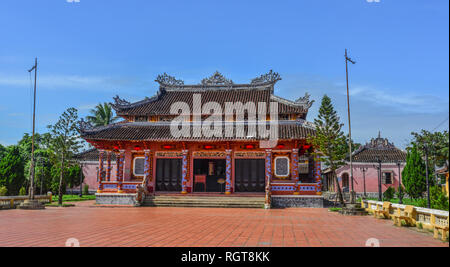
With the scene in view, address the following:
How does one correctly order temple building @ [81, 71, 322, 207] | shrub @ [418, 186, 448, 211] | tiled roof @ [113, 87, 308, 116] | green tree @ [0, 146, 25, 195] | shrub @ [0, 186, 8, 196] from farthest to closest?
green tree @ [0, 146, 25, 195]
shrub @ [0, 186, 8, 196]
tiled roof @ [113, 87, 308, 116]
temple building @ [81, 71, 322, 207]
shrub @ [418, 186, 448, 211]

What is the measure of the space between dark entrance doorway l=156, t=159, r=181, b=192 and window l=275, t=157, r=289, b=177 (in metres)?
6.33

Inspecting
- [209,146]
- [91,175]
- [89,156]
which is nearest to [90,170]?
[91,175]

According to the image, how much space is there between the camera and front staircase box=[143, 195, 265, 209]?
1844 centimetres

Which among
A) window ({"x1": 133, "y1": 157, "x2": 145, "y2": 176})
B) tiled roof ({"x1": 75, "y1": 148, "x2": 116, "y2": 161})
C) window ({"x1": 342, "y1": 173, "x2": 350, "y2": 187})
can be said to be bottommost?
window ({"x1": 342, "y1": 173, "x2": 350, "y2": 187})

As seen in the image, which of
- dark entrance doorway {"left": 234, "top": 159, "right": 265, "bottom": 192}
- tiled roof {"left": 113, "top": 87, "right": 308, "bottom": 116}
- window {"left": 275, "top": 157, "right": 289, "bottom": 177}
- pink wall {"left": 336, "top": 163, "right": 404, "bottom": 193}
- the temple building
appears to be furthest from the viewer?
pink wall {"left": 336, "top": 163, "right": 404, "bottom": 193}

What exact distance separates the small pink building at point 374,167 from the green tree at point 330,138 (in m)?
18.4

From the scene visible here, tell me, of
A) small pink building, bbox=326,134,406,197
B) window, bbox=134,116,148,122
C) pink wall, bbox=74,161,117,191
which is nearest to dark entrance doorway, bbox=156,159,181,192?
window, bbox=134,116,148,122

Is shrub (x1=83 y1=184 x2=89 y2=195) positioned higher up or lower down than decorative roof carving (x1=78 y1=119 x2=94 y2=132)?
lower down

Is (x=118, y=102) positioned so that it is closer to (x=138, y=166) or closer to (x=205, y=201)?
(x=138, y=166)

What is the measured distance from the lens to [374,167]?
34531 mm

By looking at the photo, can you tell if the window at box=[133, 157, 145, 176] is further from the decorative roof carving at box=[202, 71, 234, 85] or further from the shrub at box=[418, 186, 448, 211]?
the shrub at box=[418, 186, 448, 211]

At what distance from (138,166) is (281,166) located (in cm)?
925
